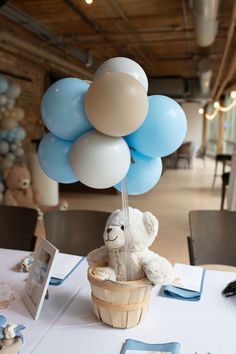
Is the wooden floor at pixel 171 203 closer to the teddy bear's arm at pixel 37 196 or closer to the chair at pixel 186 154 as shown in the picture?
the teddy bear's arm at pixel 37 196

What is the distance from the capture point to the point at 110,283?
3.24ft

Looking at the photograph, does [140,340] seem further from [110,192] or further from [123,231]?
[110,192]

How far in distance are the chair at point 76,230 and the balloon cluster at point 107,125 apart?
37.2 inches

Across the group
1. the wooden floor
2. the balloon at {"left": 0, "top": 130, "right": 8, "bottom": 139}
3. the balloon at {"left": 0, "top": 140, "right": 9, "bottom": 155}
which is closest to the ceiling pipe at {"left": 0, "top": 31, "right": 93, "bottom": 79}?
the balloon at {"left": 0, "top": 130, "right": 8, "bottom": 139}

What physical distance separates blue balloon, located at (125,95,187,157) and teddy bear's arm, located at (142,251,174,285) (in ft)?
1.12

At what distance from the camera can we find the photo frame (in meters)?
1.12

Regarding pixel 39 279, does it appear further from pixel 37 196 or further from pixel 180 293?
pixel 37 196

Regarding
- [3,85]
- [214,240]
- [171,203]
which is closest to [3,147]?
[3,85]

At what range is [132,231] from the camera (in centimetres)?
107

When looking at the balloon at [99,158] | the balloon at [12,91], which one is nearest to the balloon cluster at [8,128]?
the balloon at [12,91]

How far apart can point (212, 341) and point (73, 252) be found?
1.15 m

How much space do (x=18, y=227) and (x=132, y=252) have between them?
1262 mm

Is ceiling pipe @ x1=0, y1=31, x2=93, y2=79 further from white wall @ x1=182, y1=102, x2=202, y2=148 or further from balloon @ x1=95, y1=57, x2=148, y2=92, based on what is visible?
white wall @ x1=182, y1=102, x2=202, y2=148

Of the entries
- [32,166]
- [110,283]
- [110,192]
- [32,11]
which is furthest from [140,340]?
[110,192]
